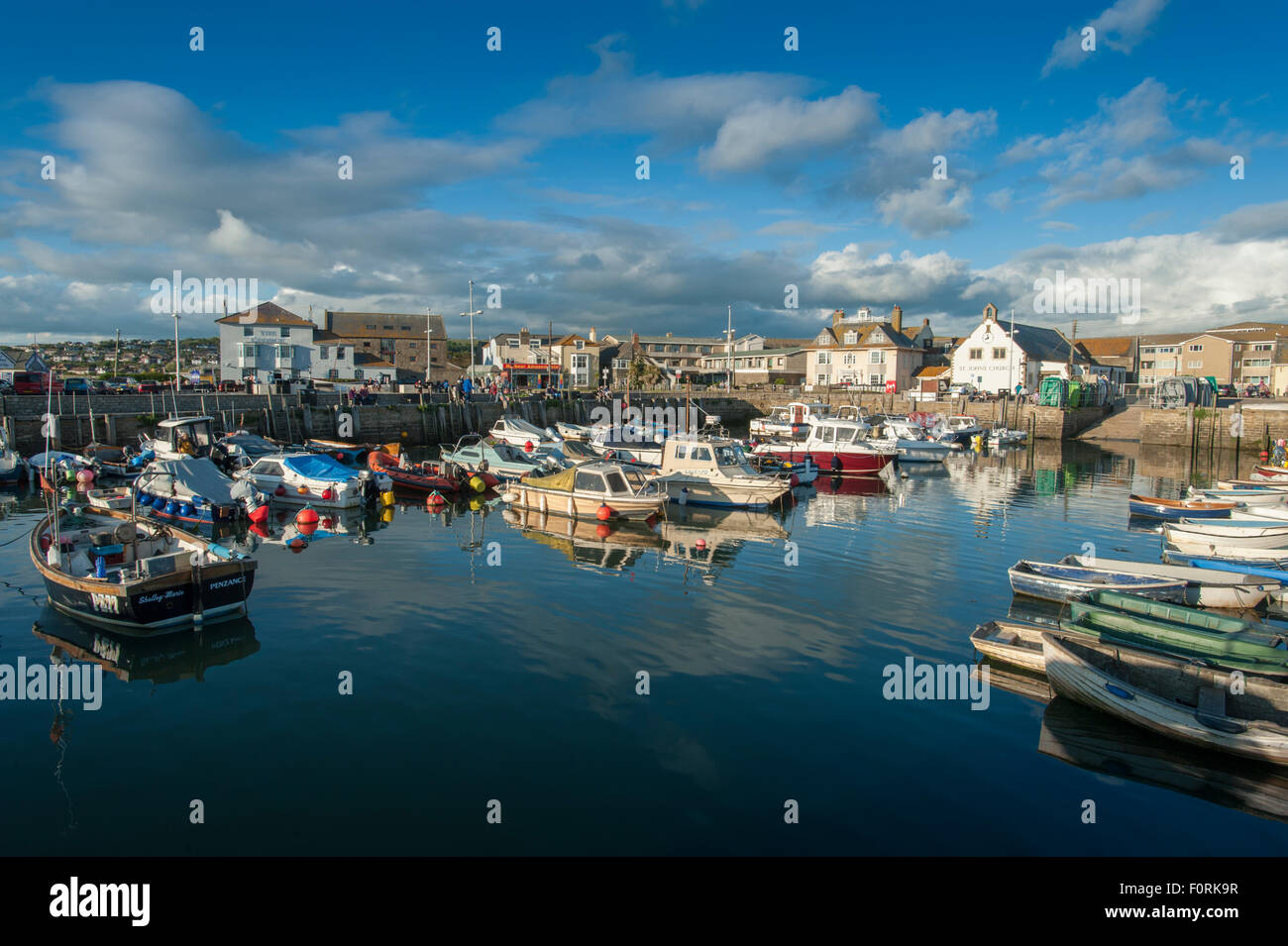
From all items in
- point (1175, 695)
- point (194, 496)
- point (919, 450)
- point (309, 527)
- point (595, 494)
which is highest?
point (919, 450)

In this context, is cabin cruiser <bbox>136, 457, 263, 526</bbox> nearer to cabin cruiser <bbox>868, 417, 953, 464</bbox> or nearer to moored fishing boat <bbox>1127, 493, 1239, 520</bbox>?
moored fishing boat <bbox>1127, 493, 1239, 520</bbox>

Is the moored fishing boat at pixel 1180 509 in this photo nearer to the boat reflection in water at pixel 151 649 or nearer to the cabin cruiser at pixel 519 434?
the cabin cruiser at pixel 519 434

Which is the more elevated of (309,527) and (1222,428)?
(1222,428)

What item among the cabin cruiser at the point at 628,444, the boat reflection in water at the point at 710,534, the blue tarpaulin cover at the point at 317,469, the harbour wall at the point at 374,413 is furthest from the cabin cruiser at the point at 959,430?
the blue tarpaulin cover at the point at 317,469

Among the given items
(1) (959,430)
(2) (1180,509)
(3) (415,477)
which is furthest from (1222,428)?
(3) (415,477)

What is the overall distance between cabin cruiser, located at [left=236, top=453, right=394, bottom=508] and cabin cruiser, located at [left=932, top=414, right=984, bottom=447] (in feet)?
130

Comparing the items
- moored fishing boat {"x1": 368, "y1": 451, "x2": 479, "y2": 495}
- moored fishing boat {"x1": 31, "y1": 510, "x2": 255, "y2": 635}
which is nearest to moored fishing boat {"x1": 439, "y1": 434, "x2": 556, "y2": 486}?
moored fishing boat {"x1": 368, "y1": 451, "x2": 479, "y2": 495}

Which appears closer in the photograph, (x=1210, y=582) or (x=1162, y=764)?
(x=1162, y=764)

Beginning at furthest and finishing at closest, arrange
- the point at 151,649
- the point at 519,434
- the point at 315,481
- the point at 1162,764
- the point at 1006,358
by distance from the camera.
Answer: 1. the point at 1006,358
2. the point at 519,434
3. the point at 315,481
4. the point at 151,649
5. the point at 1162,764

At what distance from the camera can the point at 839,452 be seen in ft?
132

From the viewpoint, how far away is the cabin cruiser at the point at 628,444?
129ft

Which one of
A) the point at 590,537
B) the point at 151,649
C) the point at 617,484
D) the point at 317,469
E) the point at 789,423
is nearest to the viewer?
the point at 151,649

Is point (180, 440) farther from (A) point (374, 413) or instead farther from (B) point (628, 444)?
(B) point (628, 444)

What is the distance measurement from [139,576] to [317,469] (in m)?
15.0
